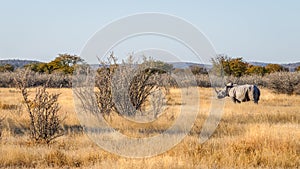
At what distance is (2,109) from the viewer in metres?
16.3

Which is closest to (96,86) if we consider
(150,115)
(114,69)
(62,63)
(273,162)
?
(114,69)

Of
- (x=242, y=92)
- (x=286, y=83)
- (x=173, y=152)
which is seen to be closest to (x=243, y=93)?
(x=242, y=92)

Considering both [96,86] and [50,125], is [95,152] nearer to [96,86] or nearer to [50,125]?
[50,125]

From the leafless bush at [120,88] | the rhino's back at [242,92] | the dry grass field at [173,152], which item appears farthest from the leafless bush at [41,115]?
the rhino's back at [242,92]

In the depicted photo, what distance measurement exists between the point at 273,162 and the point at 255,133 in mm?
2025

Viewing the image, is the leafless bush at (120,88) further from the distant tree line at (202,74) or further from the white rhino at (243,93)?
the white rhino at (243,93)

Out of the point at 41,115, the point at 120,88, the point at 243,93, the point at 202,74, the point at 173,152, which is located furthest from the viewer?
the point at 202,74

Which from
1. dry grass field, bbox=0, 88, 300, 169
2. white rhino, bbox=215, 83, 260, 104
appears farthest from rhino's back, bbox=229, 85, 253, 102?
dry grass field, bbox=0, 88, 300, 169

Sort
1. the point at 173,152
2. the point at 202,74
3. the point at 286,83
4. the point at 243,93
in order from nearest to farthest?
the point at 173,152, the point at 243,93, the point at 286,83, the point at 202,74

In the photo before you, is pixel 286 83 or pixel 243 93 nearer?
pixel 243 93

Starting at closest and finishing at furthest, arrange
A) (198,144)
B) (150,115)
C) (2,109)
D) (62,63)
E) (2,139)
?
(198,144) < (2,139) < (150,115) < (2,109) < (62,63)

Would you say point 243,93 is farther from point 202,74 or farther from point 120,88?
point 202,74

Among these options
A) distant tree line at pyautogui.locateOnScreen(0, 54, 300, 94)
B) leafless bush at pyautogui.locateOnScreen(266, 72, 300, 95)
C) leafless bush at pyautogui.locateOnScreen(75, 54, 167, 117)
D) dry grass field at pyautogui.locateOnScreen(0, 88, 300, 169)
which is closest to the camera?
dry grass field at pyautogui.locateOnScreen(0, 88, 300, 169)

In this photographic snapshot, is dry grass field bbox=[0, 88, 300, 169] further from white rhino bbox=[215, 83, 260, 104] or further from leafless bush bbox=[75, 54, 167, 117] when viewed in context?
white rhino bbox=[215, 83, 260, 104]
